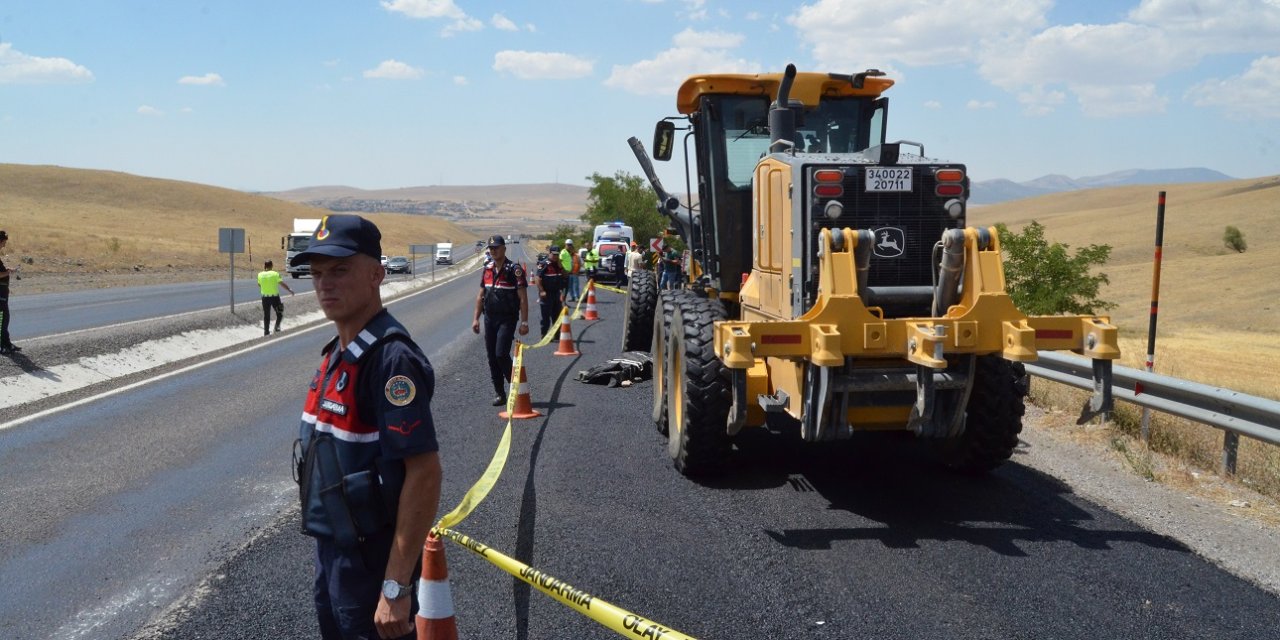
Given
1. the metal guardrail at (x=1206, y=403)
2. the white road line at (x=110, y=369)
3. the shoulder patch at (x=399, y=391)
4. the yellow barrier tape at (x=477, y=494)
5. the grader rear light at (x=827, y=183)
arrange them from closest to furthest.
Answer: the shoulder patch at (x=399, y=391) → the yellow barrier tape at (x=477, y=494) → the metal guardrail at (x=1206, y=403) → the grader rear light at (x=827, y=183) → the white road line at (x=110, y=369)

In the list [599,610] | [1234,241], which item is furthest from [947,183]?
[1234,241]

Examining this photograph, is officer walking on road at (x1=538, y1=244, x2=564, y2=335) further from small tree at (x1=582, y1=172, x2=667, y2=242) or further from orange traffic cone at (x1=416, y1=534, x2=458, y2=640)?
small tree at (x1=582, y1=172, x2=667, y2=242)

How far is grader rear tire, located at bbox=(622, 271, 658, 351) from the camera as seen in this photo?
15523 millimetres

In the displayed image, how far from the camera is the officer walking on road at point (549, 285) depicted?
19594mm

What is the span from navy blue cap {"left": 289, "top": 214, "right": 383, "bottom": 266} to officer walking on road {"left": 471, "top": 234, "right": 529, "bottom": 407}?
7759 millimetres

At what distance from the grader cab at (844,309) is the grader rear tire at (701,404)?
12mm

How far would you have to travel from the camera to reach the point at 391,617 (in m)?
2.92

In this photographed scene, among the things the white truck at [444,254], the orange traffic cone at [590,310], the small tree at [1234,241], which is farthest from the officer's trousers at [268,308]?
the white truck at [444,254]

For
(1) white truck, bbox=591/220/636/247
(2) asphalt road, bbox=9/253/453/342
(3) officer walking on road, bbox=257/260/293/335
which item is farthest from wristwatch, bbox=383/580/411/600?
(1) white truck, bbox=591/220/636/247

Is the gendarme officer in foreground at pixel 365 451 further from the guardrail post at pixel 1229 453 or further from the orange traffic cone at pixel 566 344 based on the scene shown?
the orange traffic cone at pixel 566 344

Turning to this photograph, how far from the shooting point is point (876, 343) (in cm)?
628

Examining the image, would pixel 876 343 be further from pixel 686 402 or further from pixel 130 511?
pixel 130 511

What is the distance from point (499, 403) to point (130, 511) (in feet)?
14.9

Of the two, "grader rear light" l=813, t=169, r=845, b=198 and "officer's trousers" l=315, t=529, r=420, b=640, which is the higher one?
"grader rear light" l=813, t=169, r=845, b=198
